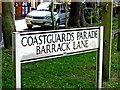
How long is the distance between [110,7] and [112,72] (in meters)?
1.45

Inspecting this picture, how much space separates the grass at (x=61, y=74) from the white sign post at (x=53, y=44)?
3.67 ft

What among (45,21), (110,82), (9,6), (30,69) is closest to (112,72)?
(110,82)

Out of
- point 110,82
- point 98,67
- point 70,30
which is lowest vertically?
point 110,82

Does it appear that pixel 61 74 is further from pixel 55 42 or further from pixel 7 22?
pixel 7 22

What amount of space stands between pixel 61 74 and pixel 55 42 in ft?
7.97

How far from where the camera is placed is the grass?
566 centimetres

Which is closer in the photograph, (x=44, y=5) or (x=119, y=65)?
(x=119, y=65)

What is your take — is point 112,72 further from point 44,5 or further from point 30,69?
point 44,5

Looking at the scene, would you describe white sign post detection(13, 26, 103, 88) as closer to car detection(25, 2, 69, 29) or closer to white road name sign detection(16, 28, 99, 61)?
white road name sign detection(16, 28, 99, 61)

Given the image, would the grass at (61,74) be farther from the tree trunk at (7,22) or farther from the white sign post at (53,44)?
the white sign post at (53,44)

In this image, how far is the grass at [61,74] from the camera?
5.66 m

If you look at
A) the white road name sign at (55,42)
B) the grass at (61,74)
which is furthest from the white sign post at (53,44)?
the grass at (61,74)

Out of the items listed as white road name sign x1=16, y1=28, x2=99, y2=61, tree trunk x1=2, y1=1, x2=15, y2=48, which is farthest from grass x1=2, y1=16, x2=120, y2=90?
white road name sign x1=16, y1=28, x2=99, y2=61

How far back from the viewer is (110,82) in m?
6.02
